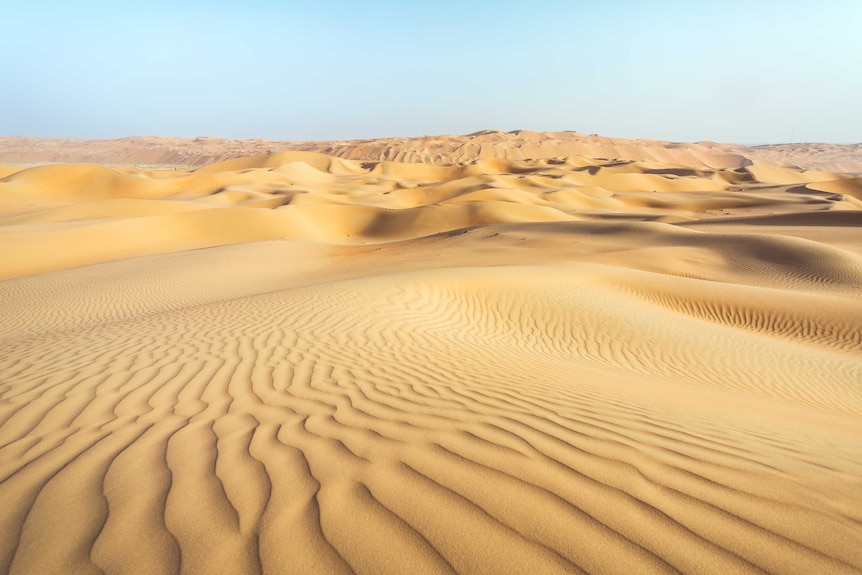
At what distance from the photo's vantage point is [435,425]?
288cm

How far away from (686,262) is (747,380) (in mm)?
8755

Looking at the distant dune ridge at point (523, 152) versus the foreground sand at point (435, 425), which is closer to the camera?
the foreground sand at point (435, 425)

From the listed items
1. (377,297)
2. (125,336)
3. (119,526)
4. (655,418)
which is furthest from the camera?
(377,297)

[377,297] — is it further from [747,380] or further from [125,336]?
[747,380]

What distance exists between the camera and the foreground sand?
173cm

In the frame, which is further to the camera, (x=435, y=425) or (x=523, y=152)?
(x=523, y=152)

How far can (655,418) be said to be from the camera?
10.5 feet

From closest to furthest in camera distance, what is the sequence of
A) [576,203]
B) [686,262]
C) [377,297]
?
1. [377,297]
2. [686,262]
3. [576,203]

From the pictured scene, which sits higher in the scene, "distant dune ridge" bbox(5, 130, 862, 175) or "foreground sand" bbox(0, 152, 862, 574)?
"foreground sand" bbox(0, 152, 862, 574)

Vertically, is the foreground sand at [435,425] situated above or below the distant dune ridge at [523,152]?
above

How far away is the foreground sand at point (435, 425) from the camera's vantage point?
1.73 meters

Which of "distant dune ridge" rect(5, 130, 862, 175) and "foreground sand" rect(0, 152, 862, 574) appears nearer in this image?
"foreground sand" rect(0, 152, 862, 574)

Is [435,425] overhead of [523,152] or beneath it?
overhead

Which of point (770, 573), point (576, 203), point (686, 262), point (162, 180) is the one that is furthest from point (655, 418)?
point (162, 180)
